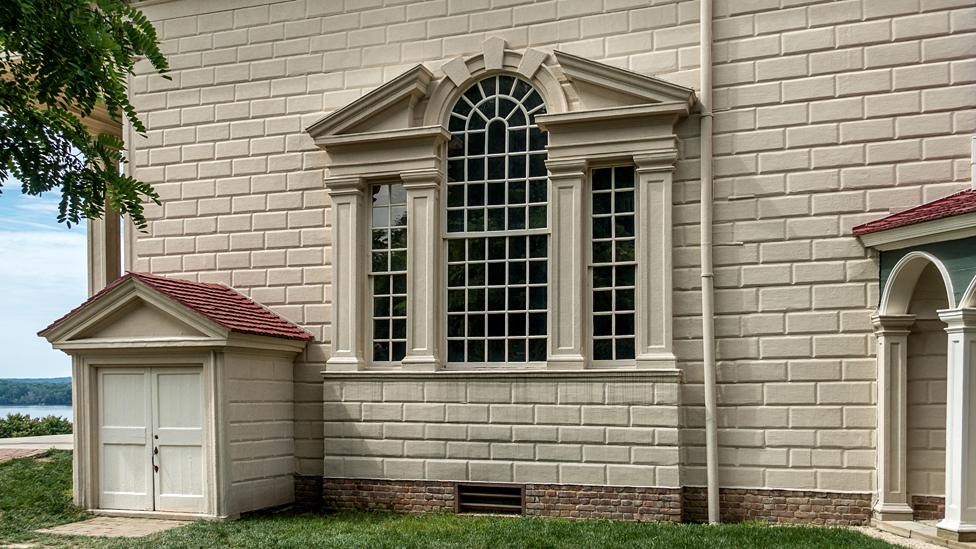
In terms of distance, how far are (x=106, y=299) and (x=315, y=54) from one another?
5094 mm

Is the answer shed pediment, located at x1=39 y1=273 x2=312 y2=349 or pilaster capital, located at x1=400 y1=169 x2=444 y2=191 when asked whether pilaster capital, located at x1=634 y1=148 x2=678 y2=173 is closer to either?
pilaster capital, located at x1=400 y1=169 x2=444 y2=191

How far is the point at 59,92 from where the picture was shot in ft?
29.3

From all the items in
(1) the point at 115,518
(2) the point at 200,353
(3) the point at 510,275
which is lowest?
(1) the point at 115,518

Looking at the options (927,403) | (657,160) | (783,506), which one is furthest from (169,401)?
(927,403)

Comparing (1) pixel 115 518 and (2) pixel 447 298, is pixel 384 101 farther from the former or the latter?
(1) pixel 115 518

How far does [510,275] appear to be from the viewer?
47.0 ft

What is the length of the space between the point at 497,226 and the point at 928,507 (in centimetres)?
706

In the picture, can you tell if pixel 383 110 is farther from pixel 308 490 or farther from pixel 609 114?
pixel 308 490

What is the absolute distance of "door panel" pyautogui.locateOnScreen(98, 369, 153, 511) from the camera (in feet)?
46.4

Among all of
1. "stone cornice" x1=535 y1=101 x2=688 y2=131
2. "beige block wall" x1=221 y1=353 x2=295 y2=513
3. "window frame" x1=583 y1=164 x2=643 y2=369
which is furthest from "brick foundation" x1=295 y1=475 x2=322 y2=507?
"stone cornice" x1=535 y1=101 x2=688 y2=131

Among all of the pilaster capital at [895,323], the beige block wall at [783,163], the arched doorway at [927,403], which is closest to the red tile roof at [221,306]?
the beige block wall at [783,163]

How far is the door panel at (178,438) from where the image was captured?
1384 centimetres

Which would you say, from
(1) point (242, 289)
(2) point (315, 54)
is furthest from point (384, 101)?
(1) point (242, 289)

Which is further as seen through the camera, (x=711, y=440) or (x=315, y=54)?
(x=315, y=54)
